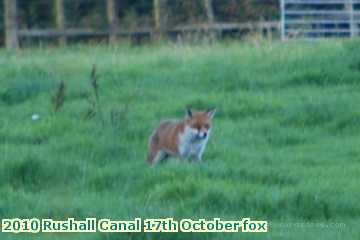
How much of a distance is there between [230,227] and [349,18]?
1818 centimetres

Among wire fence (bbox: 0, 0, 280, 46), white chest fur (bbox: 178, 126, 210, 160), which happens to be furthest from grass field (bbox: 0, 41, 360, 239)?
wire fence (bbox: 0, 0, 280, 46)

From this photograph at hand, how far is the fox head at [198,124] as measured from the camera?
39.5 ft

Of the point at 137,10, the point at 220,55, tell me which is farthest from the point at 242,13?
the point at 220,55

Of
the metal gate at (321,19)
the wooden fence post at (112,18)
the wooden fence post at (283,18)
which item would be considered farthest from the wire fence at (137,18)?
the metal gate at (321,19)

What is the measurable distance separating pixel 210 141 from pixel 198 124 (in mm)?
1051

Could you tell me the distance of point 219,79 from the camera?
1647 cm

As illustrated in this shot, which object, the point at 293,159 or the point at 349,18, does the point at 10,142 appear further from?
the point at 349,18

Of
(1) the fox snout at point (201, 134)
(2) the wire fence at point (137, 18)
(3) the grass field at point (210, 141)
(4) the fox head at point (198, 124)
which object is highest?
(4) the fox head at point (198, 124)

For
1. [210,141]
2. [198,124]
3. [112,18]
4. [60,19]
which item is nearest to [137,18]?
[112,18]

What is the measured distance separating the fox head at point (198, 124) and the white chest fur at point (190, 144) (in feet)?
0.05

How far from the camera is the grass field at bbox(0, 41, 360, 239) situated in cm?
1002

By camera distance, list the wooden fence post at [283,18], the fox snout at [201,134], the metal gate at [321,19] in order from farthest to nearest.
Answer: the wooden fence post at [283,18], the metal gate at [321,19], the fox snout at [201,134]

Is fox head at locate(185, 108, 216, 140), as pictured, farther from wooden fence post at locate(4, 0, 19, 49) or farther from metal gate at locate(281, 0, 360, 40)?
wooden fence post at locate(4, 0, 19, 49)

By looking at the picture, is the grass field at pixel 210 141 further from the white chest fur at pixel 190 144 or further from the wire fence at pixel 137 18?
the wire fence at pixel 137 18
